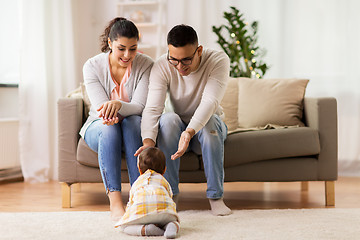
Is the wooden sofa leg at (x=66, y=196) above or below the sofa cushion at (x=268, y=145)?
below

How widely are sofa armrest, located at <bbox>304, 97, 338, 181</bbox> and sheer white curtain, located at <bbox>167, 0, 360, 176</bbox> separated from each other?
56.7 inches

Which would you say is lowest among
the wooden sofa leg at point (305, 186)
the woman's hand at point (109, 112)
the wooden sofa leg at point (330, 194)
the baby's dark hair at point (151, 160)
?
the wooden sofa leg at point (305, 186)

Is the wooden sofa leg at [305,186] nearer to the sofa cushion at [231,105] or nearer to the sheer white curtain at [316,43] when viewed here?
the sofa cushion at [231,105]

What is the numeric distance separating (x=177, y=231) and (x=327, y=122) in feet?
3.92

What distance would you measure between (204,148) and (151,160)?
1.36ft

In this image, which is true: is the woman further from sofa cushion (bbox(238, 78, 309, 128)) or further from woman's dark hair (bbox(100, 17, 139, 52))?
sofa cushion (bbox(238, 78, 309, 128))

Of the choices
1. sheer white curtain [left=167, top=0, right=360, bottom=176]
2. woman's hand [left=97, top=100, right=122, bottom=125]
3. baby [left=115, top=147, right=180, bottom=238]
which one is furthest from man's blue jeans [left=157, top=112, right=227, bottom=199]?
sheer white curtain [left=167, top=0, right=360, bottom=176]

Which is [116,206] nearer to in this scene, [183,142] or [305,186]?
[183,142]

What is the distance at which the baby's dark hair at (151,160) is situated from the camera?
6.31 ft

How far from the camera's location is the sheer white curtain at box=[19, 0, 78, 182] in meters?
3.71

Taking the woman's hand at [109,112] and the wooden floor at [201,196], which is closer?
the woman's hand at [109,112]

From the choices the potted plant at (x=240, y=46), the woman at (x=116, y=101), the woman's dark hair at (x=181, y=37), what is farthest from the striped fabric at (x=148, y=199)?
the potted plant at (x=240, y=46)

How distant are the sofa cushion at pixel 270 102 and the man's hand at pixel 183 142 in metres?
0.90

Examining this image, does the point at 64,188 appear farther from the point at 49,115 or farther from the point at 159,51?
the point at 159,51
